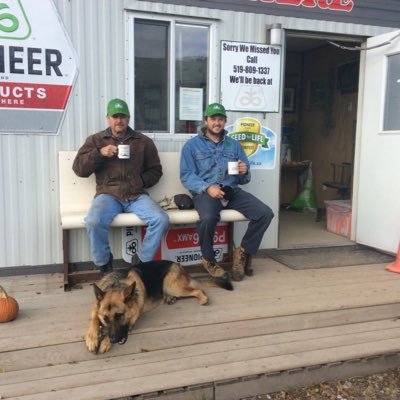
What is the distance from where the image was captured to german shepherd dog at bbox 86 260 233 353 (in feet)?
8.48

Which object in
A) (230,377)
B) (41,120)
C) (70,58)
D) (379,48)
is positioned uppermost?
(379,48)

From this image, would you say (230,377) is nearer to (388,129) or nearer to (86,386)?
(86,386)

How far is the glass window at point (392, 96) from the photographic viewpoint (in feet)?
14.7

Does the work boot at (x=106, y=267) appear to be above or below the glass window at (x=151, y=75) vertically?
below

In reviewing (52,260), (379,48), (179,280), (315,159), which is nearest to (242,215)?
(179,280)

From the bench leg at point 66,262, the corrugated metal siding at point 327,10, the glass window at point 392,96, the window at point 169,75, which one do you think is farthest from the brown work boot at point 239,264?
the corrugated metal siding at point 327,10

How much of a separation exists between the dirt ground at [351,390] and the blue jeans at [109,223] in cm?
140

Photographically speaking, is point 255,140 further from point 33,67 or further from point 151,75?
point 33,67

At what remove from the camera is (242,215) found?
3.87 m

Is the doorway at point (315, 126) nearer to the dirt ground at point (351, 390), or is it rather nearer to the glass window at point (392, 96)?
the glass window at point (392, 96)

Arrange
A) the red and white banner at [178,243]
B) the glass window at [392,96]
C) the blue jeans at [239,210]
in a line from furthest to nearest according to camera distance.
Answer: the glass window at [392,96] → the red and white banner at [178,243] → the blue jeans at [239,210]

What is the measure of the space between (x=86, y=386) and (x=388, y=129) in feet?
12.3

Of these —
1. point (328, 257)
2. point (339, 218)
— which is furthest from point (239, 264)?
point (339, 218)

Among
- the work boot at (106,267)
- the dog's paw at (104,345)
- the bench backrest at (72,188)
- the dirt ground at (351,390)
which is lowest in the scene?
the dirt ground at (351,390)
